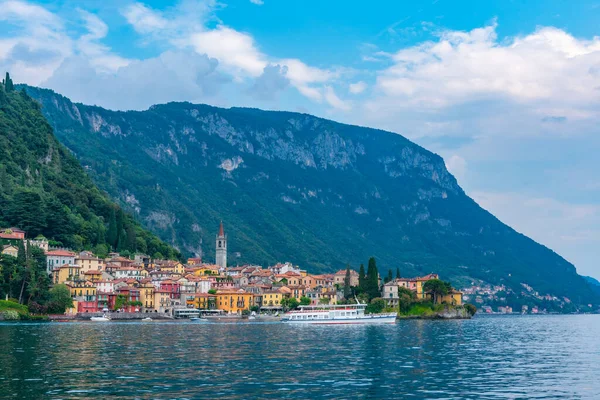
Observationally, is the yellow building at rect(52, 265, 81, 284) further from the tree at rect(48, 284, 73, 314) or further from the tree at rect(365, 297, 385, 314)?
the tree at rect(365, 297, 385, 314)

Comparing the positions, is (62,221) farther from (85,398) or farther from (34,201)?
(85,398)

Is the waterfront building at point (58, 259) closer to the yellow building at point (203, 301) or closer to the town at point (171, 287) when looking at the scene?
the town at point (171, 287)

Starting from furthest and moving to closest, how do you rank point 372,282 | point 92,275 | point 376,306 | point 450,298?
point 450,298 < point 372,282 < point 92,275 < point 376,306

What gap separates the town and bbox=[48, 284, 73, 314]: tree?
8.15 feet

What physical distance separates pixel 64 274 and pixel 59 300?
1465 cm

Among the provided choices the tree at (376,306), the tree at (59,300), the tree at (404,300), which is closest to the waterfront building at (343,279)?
the tree at (404,300)

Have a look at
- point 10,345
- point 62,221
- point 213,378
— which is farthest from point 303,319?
point 213,378

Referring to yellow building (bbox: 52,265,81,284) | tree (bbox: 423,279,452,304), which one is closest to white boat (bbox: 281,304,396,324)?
tree (bbox: 423,279,452,304)

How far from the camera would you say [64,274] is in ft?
484

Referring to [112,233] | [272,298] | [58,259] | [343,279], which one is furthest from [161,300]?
[343,279]

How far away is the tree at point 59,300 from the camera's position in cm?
13188

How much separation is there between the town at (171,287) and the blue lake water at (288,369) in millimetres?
73943

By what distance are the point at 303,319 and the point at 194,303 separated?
35639 mm

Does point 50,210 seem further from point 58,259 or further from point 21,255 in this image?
point 21,255
